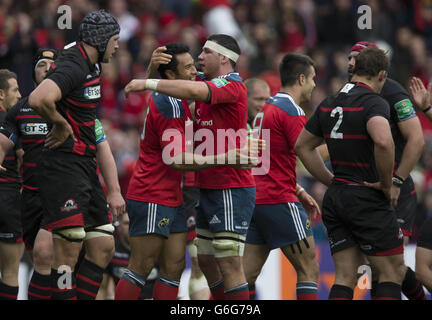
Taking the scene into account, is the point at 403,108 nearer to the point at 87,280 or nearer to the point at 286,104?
the point at 286,104

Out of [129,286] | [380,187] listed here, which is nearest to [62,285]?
[129,286]

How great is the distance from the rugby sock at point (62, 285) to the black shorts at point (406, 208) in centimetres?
353

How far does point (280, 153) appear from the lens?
7.73 m

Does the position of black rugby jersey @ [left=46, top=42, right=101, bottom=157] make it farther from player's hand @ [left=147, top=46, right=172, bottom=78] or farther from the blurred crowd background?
the blurred crowd background

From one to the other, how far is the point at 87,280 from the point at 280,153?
2.37 m

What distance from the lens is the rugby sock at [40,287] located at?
7.38m

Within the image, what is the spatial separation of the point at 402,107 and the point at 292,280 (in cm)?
432

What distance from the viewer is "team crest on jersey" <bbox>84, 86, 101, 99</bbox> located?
6719 millimetres

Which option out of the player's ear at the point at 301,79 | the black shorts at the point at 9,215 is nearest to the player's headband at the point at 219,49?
the player's ear at the point at 301,79

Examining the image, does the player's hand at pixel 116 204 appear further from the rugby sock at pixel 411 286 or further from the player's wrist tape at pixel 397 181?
the rugby sock at pixel 411 286

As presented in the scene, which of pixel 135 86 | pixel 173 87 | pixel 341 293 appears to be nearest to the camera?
pixel 135 86

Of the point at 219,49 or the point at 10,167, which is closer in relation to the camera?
the point at 219,49

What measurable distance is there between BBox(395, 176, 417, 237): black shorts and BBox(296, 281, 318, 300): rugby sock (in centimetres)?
122
